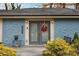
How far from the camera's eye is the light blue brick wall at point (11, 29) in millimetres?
18594

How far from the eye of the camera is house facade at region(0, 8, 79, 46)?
18.5 metres

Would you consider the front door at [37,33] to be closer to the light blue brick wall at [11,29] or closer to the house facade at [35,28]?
the house facade at [35,28]

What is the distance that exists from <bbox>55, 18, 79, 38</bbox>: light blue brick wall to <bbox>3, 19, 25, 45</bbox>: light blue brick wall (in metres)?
2.79

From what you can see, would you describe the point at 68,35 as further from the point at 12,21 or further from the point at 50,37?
the point at 12,21

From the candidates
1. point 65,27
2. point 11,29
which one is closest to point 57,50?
point 65,27

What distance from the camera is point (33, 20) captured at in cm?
1858

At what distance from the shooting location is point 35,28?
62.5ft

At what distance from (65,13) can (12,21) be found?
13.8 feet

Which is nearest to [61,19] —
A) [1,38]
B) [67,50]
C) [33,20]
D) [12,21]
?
[33,20]

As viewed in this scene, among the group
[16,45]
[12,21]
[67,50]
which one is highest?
[67,50]

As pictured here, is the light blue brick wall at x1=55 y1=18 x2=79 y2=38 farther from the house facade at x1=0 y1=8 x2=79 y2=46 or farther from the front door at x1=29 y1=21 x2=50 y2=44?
the front door at x1=29 y1=21 x2=50 y2=44

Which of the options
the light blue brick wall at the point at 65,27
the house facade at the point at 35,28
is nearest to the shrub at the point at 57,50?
the house facade at the point at 35,28

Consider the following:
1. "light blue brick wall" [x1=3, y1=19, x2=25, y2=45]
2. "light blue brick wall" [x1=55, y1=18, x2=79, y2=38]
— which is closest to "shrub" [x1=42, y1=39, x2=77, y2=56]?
"light blue brick wall" [x1=55, y1=18, x2=79, y2=38]

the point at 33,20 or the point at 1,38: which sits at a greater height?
the point at 33,20
